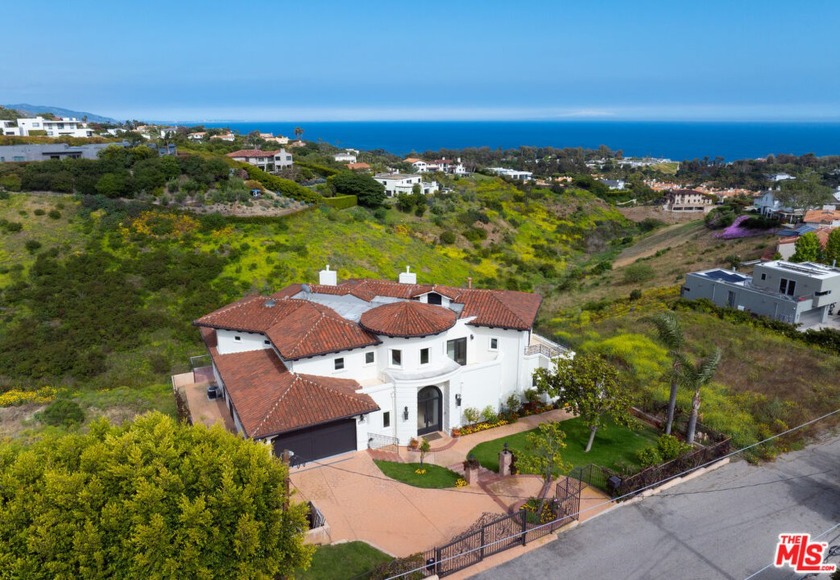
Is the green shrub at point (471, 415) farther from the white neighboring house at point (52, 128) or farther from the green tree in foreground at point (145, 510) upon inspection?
the white neighboring house at point (52, 128)

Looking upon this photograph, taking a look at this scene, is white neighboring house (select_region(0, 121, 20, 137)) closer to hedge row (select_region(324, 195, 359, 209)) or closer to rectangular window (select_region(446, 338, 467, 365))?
hedge row (select_region(324, 195, 359, 209))

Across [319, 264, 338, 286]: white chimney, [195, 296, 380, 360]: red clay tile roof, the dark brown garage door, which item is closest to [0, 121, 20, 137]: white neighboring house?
[319, 264, 338, 286]: white chimney

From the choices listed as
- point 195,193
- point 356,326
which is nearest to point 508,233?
point 195,193

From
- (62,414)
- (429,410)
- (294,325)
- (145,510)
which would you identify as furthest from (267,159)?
(145,510)

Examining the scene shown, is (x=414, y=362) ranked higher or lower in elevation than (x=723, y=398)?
higher

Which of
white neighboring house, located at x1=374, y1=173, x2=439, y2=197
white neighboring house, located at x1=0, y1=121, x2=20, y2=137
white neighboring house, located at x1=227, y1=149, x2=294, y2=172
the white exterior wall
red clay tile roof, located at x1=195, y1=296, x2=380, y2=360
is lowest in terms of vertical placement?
the white exterior wall

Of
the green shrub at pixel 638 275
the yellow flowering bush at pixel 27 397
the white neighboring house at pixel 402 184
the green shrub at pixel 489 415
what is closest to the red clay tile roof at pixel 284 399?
the green shrub at pixel 489 415

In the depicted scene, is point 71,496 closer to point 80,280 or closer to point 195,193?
point 80,280
